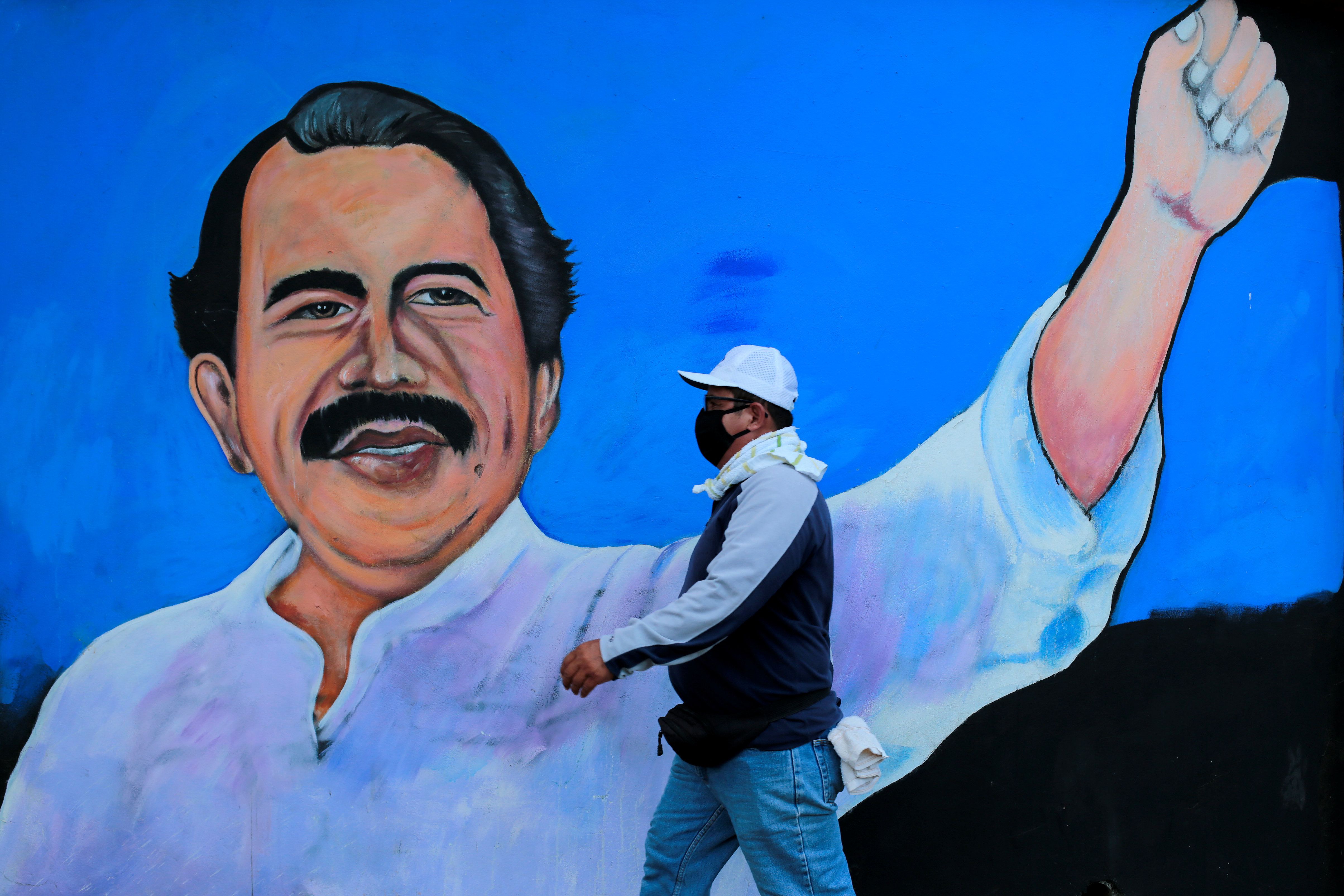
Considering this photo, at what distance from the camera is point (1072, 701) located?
121 inches

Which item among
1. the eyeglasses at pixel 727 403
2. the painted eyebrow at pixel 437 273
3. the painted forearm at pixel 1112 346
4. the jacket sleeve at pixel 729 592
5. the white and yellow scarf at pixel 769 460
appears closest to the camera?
the jacket sleeve at pixel 729 592

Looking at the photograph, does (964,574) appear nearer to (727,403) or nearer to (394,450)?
(727,403)

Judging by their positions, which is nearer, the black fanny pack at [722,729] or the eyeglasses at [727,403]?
the black fanny pack at [722,729]

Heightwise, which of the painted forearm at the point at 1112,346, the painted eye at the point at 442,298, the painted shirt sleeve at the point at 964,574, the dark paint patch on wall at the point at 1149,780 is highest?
the painted eye at the point at 442,298

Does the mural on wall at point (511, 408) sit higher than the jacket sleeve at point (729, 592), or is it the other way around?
the mural on wall at point (511, 408)

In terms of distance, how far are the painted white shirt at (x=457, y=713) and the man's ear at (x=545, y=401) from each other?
0.80ft

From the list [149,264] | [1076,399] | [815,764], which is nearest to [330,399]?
[149,264]

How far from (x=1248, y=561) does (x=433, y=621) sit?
9.71ft

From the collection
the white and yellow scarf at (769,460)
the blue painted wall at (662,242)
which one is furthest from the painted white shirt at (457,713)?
the white and yellow scarf at (769,460)

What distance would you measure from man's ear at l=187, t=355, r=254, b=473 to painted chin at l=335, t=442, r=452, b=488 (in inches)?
11.9

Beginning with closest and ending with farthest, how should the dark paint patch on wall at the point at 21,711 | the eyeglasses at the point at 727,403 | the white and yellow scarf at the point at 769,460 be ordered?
the white and yellow scarf at the point at 769,460, the eyeglasses at the point at 727,403, the dark paint patch on wall at the point at 21,711

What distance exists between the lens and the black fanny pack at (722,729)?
199 cm

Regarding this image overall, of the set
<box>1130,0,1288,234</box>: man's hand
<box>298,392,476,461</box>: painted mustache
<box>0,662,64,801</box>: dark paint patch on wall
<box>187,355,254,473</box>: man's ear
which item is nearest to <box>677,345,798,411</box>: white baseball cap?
<box>298,392,476,461</box>: painted mustache

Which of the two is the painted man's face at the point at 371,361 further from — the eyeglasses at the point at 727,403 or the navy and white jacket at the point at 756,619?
the navy and white jacket at the point at 756,619
